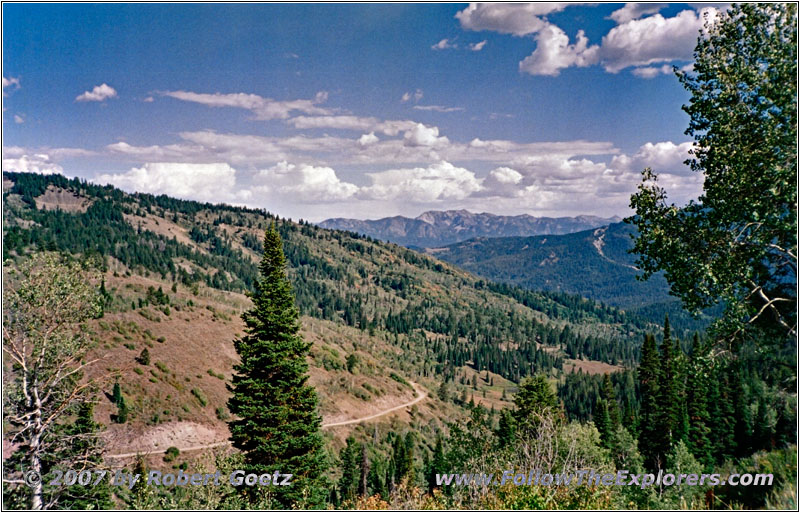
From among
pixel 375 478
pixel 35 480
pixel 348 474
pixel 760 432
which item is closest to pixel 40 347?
pixel 35 480

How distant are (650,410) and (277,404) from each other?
53.9 m

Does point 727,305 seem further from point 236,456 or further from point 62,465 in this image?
point 62,465

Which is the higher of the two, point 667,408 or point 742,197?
point 742,197

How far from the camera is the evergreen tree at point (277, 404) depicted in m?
21.0

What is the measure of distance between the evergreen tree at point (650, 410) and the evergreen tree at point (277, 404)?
165 feet

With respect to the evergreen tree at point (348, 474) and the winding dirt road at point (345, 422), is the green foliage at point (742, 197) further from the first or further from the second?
the evergreen tree at point (348, 474)

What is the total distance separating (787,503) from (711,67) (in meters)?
10.9

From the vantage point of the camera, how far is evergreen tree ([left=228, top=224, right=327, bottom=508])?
21.0 meters

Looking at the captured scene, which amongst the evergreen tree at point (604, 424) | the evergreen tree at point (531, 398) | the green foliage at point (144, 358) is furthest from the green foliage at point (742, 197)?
the green foliage at point (144, 358)

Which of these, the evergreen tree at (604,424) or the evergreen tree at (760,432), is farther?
the evergreen tree at (760,432)

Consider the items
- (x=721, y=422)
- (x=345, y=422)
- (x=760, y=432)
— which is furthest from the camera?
(x=345, y=422)

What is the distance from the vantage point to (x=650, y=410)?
58.9 metres

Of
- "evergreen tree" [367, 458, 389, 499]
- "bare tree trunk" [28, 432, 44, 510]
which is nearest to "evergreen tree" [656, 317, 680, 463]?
"evergreen tree" [367, 458, 389, 499]

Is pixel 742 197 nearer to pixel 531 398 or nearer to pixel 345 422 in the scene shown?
pixel 531 398
